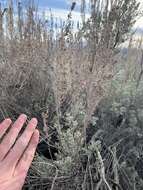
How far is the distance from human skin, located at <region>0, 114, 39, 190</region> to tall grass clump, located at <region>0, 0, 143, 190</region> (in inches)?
40.5

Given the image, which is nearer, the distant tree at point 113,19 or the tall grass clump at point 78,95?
the tall grass clump at point 78,95

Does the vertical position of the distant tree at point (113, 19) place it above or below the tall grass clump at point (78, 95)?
above

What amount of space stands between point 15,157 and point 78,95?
176cm

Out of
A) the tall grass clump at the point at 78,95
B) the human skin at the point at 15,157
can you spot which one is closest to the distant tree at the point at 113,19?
the tall grass clump at the point at 78,95

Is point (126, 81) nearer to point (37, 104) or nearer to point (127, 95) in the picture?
point (127, 95)

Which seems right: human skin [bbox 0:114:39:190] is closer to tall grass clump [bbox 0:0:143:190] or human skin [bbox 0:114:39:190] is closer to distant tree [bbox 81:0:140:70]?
tall grass clump [bbox 0:0:143:190]

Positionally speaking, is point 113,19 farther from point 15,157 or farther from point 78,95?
point 15,157

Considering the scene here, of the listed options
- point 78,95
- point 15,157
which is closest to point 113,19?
point 78,95

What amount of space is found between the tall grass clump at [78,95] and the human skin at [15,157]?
103cm

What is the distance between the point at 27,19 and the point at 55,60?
0.88 metres

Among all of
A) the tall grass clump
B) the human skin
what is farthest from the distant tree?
the human skin

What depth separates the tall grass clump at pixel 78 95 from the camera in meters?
3.52

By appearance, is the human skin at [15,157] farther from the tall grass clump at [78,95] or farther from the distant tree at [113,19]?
the distant tree at [113,19]

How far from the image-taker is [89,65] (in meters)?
3.88
